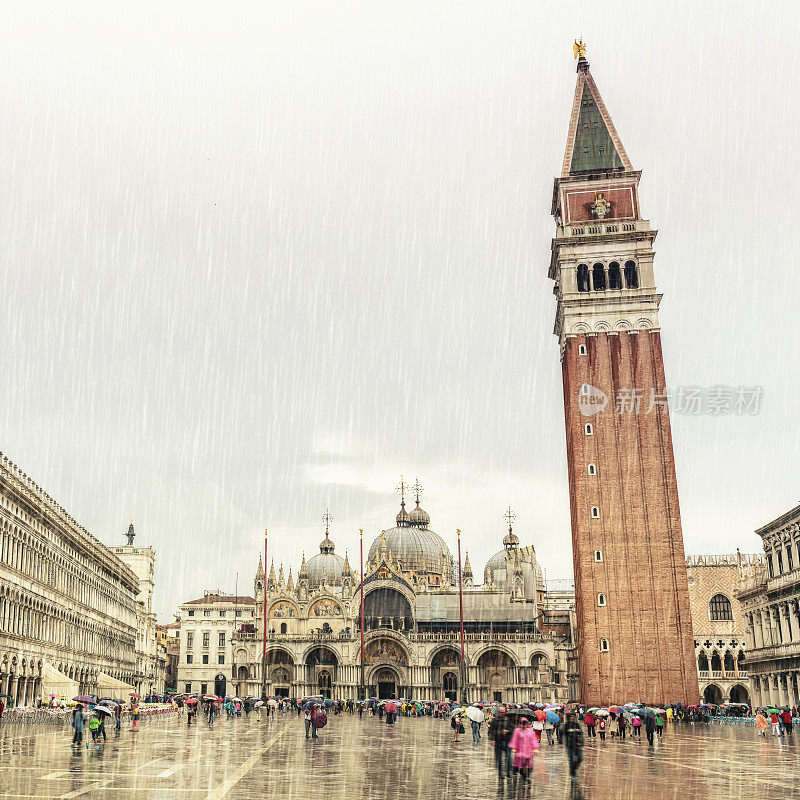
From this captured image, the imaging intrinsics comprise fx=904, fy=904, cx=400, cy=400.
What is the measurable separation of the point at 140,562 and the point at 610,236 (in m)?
66.2

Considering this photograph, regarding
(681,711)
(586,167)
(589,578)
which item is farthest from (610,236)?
(681,711)

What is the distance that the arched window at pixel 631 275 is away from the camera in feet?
236

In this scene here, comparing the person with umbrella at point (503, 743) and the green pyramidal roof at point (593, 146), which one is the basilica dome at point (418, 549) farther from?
the person with umbrella at point (503, 743)

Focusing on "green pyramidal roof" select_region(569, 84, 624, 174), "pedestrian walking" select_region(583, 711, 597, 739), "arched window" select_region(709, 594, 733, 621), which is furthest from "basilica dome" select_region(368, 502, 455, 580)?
"pedestrian walking" select_region(583, 711, 597, 739)

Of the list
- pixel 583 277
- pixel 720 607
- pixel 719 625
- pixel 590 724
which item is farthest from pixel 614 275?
pixel 590 724

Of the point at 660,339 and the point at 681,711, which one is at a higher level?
the point at 660,339

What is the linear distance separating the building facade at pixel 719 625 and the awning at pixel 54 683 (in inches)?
2236

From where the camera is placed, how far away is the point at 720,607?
294 ft

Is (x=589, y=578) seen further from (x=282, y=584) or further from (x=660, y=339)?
(x=282, y=584)

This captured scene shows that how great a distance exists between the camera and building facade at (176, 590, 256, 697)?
367 ft

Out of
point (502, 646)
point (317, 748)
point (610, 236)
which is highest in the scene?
point (610, 236)

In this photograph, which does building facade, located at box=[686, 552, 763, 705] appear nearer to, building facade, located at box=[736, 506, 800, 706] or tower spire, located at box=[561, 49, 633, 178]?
building facade, located at box=[736, 506, 800, 706]

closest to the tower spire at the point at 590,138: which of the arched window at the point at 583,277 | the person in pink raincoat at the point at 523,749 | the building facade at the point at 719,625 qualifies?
the arched window at the point at 583,277

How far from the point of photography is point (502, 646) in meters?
92.5
